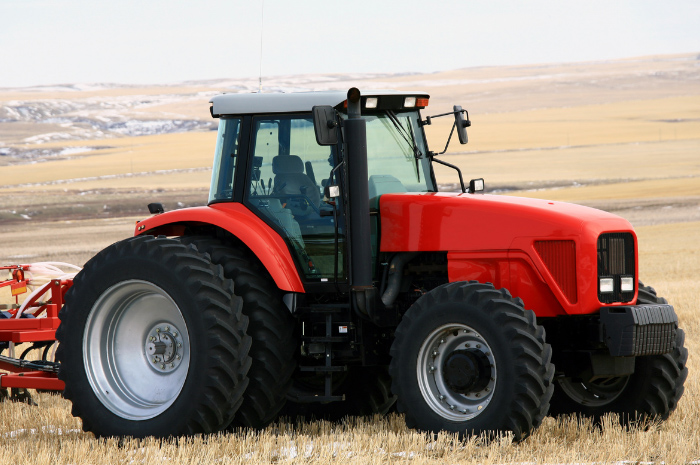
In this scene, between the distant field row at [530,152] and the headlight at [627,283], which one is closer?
the headlight at [627,283]

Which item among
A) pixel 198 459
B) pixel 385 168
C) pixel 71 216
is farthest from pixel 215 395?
pixel 71 216

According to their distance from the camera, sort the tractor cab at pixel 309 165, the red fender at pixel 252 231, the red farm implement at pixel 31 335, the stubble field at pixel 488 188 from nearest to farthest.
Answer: the stubble field at pixel 488 188, the red fender at pixel 252 231, the tractor cab at pixel 309 165, the red farm implement at pixel 31 335

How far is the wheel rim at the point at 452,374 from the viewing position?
258 inches

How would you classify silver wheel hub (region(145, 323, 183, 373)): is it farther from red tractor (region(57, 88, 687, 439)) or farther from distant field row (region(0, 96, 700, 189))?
distant field row (region(0, 96, 700, 189))

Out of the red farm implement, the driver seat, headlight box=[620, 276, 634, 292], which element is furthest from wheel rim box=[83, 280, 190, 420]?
headlight box=[620, 276, 634, 292]

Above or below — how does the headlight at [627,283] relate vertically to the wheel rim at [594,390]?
above

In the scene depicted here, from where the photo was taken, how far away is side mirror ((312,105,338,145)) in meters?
6.79

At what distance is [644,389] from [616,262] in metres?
1.05

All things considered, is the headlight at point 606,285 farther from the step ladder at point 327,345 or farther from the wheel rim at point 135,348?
the wheel rim at point 135,348

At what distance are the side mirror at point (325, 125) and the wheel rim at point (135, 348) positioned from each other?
1.64 meters

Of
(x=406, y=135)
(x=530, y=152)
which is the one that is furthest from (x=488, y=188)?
(x=406, y=135)

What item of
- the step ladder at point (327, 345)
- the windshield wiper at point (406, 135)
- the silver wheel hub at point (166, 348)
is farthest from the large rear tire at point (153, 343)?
the windshield wiper at point (406, 135)

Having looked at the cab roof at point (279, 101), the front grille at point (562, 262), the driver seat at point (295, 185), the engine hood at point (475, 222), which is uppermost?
the cab roof at point (279, 101)

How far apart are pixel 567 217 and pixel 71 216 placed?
35.1m
